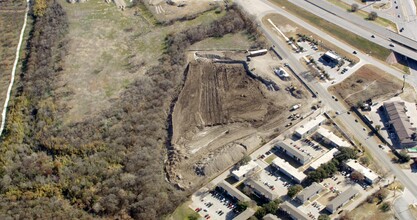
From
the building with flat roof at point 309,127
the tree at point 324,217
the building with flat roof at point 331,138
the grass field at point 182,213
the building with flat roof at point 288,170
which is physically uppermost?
the building with flat roof at point 309,127

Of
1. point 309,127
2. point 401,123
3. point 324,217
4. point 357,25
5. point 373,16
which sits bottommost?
point 324,217

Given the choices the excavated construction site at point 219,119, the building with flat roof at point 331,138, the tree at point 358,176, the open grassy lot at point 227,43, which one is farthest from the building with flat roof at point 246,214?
the open grassy lot at point 227,43

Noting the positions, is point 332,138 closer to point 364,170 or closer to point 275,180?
point 364,170

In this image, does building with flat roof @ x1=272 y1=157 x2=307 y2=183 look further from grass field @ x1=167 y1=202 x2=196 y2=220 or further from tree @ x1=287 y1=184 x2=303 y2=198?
grass field @ x1=167 y1=202 x2=196 y2=220

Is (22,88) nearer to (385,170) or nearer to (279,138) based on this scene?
(279,138)

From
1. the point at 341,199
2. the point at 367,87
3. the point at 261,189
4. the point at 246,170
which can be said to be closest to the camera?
the point at 341,199

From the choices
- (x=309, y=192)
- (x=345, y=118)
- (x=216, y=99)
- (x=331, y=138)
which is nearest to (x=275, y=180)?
(x=309, y=192)

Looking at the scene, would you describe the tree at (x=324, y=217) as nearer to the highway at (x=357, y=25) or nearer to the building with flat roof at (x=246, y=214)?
the building with flat roof at (x=246, y=214)
